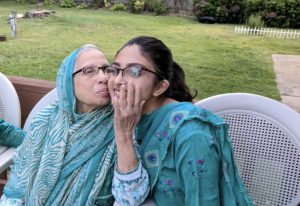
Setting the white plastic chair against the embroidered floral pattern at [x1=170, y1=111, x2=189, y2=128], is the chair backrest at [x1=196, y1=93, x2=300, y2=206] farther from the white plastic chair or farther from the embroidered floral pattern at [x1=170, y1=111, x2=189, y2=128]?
the white plastic chair

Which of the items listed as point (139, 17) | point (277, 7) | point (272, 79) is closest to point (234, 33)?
point (277, 7)

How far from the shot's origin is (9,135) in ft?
6.85

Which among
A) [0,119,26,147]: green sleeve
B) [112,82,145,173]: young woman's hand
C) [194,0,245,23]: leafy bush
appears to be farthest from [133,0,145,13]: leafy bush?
[112,82,145,173]: young woman's hand

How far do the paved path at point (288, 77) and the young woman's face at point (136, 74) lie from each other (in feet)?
12.3

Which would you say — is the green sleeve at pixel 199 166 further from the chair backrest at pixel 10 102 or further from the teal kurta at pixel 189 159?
the chair backrest at pixel 10 102

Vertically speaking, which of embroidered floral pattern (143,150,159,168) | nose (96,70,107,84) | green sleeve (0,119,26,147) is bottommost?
green sleeve (0,119,26,147)

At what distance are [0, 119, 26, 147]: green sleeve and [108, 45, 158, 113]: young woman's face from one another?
2.76ft

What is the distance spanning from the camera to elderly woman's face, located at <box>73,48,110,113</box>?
161 cm

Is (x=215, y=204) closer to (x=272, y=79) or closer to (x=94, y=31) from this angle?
(x=272, y=79)

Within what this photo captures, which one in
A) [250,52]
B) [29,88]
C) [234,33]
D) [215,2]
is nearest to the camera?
[29,88]

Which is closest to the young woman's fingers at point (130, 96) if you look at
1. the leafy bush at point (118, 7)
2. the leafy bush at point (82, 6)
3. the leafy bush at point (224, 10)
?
the leafy bush at point (224, 10)

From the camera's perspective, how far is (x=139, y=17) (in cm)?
1409

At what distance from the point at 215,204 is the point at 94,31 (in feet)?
32.3

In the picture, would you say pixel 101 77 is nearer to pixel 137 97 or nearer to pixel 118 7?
pixel 137 97
